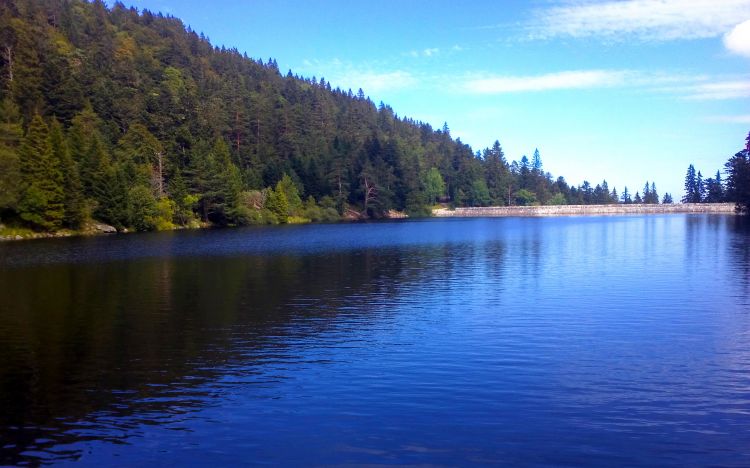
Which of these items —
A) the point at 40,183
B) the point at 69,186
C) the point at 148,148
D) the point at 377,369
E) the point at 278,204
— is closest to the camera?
the point at 377,369

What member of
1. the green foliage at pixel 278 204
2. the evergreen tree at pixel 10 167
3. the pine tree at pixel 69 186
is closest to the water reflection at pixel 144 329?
the evergreen tree at pixel 10 167

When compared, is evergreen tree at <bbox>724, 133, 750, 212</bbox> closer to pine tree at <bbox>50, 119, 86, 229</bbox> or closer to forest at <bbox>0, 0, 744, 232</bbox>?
forest at <bbox>0, 0, 744, 232</bbox>

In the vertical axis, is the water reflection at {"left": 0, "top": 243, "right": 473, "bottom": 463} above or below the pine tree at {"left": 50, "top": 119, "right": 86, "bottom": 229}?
below

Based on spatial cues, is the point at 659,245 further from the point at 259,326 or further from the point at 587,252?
the point at 259,326

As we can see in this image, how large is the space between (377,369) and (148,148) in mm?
105121

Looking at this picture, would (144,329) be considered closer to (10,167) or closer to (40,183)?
(10,167)

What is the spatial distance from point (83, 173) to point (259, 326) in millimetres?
74875

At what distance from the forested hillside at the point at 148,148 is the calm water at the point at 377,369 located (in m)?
50.3

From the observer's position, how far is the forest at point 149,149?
3189 inches

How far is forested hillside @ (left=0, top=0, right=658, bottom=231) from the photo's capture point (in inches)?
3189

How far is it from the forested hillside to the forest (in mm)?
275

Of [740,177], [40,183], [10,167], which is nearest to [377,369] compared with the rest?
A: [10,167]

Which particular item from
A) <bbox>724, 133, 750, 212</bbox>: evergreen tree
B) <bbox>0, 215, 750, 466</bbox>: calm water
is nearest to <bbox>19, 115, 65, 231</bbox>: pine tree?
<bbox>0, 215, 750, 466</bbox>: calm water

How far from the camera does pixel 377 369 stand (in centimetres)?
1820
